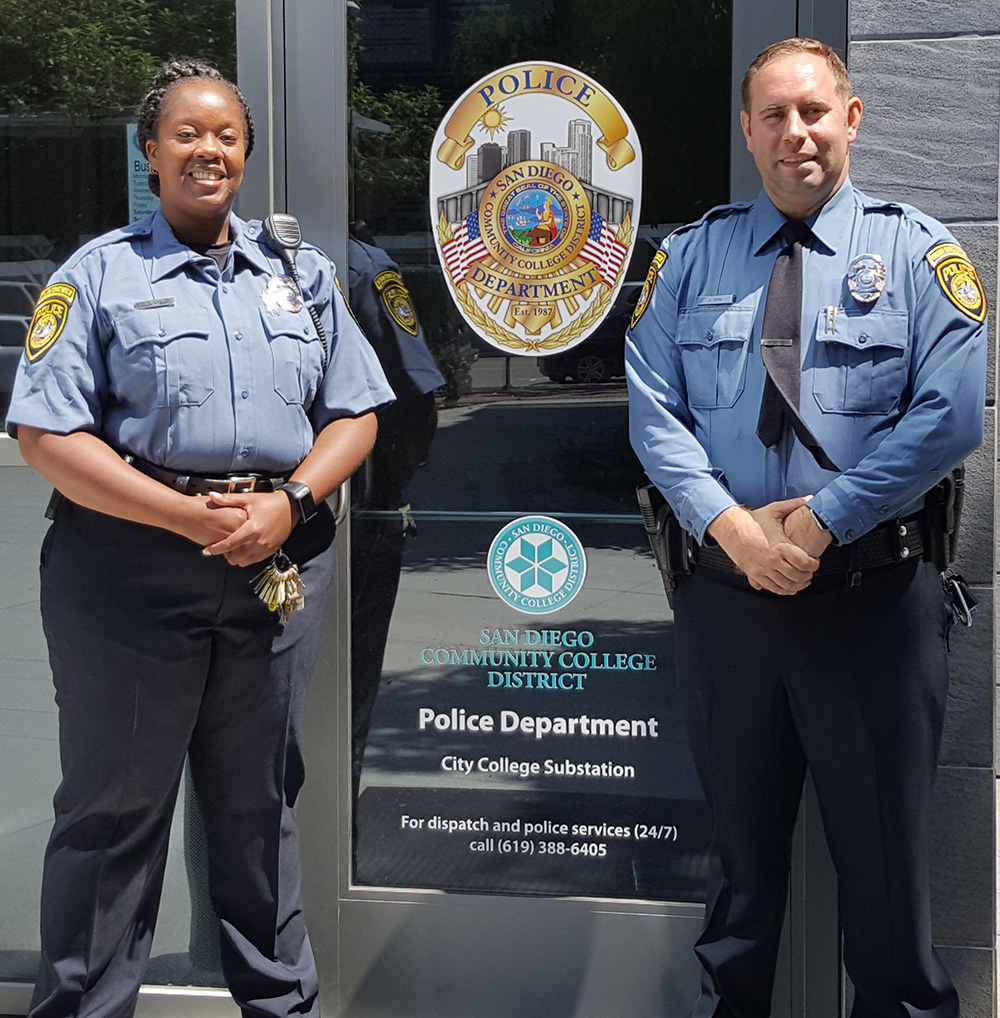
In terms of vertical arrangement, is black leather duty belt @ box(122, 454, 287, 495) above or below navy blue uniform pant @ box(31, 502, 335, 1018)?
above

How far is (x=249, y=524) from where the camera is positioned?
2.41 m

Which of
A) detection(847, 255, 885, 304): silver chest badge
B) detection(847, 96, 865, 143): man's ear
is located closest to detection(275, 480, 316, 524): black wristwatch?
detection(847, 255, 885, 304): silver chest badge

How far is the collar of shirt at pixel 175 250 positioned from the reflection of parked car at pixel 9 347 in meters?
0.61

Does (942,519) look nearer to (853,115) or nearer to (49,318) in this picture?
(853,115)

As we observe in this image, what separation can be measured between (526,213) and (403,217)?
28 cm

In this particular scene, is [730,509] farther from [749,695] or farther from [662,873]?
[662,873]

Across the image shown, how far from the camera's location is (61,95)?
9.93 ft

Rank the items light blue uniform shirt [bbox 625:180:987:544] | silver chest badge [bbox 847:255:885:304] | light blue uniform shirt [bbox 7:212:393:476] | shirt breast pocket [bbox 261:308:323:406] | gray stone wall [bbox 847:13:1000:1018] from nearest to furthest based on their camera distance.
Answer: light blue uniform shirt [bbox 625:180:987:544]
silver chest badge [bbox 847:255:885:304]
light blue uniform shirt [bbox 7:212:393:476]
shirt breast pocket [bbox 261:308:323:406]
gray stone wall [bbox 847:13:1000:1018]

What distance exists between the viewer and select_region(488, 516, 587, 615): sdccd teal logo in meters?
2.97

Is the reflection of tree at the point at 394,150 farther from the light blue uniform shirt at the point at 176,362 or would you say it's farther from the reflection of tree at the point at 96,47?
the light blue uniform shirt at the point at 176,362

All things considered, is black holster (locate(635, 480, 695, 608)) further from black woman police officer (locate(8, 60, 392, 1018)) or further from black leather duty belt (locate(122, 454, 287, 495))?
black leather duty belt (locate(122, 454, 287, 495))

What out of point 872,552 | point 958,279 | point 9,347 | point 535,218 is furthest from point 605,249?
point 9,347

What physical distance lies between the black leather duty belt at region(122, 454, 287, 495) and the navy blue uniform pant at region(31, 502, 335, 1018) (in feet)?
0.32

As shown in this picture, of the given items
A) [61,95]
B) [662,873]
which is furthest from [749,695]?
[61,95]
